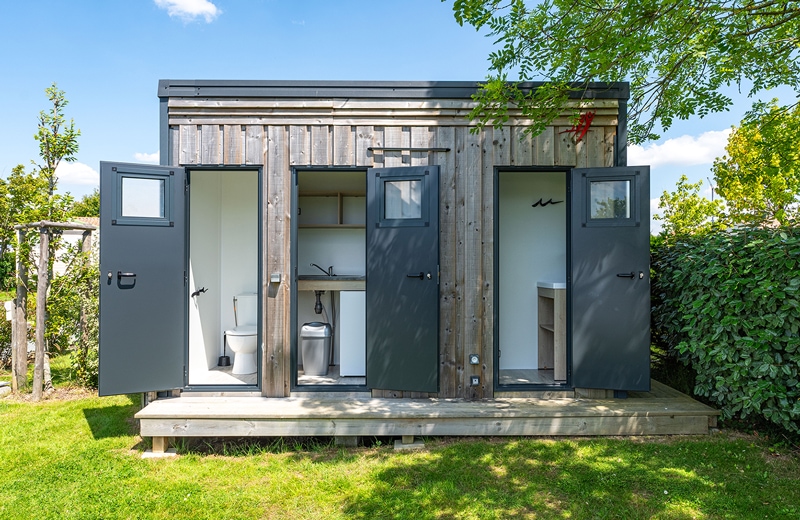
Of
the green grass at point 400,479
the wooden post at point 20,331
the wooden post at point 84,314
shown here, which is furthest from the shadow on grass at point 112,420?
the wooden post at point 20,331

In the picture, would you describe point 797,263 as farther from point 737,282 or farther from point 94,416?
point 94,416

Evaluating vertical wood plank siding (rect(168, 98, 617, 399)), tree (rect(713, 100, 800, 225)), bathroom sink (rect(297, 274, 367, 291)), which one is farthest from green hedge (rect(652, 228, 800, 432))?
bathroom sink (rect(297, 274, 367, 291))

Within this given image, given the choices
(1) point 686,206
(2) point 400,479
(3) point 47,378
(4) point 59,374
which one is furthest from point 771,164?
(4) point 59,374

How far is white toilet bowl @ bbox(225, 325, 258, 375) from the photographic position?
4.09 metres

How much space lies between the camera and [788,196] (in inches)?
245

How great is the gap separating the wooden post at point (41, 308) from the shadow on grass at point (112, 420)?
766 millimetres

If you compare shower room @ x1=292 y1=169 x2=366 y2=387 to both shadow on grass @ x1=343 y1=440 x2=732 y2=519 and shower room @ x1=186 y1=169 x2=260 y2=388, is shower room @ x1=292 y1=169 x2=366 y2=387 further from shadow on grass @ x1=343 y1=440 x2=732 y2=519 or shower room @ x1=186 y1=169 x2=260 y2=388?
shadow on grass @ x1=343 y1=440 x2=732 y2=519

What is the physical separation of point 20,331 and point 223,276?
2.09 metres

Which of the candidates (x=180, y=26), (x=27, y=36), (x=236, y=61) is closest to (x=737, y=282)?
(x=236, y=61)

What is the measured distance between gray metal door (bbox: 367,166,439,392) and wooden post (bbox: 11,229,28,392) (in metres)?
3.78

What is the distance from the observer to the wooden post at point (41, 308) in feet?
13.7

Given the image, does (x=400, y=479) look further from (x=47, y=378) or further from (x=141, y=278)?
(x=47, y=378)

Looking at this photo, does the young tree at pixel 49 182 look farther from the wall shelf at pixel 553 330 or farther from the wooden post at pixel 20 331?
the wall shelf at pixel 553 330

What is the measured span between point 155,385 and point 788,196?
8.40 meters
